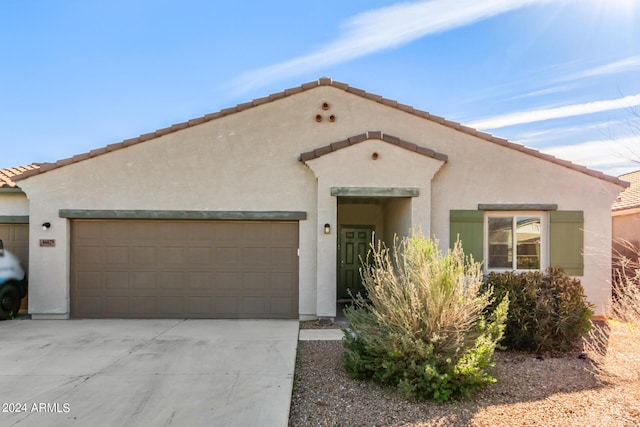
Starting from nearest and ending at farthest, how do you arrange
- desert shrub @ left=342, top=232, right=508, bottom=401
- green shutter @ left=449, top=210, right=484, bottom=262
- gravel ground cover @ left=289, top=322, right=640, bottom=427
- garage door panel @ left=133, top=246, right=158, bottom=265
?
1. gravel ground cover @ left=289, top=322, right=640, bottom=427
2. desert shrub @ left=342, top=232, right=508, bottom=401
3. green shutter @ left=449, top=210, right=484, bottom=262
4. garage door panel @ left=133, top=246, right=158, bottom=265

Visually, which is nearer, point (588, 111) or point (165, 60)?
point (588, 111)

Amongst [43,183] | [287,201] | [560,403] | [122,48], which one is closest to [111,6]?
[122,48]

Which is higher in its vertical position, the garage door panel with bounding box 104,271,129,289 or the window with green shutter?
the window with green shutter

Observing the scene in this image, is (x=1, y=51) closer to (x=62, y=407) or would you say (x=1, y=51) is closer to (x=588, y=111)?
(x=62, y=407)

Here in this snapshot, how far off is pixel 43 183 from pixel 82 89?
491 cm

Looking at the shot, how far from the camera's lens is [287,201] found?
29.8 ft

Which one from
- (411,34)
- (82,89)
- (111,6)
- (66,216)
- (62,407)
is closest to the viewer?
(62,407)

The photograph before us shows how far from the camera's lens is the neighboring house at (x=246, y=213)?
9.03 metres

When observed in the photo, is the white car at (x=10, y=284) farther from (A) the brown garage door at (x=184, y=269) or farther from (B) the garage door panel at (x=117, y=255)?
(B) the garage door panel at (x=117, y=255)

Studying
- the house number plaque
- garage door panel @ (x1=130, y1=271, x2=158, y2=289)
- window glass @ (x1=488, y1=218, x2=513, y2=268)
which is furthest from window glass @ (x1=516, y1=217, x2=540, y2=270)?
the house number plaque

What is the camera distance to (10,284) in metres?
8.98

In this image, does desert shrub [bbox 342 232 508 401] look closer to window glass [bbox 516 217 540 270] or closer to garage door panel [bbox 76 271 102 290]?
window glass [bbox 516 217 540 270]

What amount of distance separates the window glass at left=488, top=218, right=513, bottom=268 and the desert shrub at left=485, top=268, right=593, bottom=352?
8.62 ft

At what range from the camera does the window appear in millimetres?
9281
